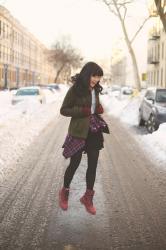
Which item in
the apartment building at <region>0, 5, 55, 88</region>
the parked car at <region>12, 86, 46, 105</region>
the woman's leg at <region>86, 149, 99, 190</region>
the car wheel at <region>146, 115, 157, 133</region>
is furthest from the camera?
the apartment building at <region>0, 5, 55, 88</region>

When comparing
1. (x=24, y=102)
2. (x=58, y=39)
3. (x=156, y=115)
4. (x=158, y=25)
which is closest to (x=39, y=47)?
(x=58, y=39)

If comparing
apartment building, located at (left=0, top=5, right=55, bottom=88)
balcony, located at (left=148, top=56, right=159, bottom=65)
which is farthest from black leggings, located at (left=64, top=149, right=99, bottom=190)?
apartment building, located at (left=0, top=5, right=55, bottom=88)

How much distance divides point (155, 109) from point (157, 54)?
36.3 metres

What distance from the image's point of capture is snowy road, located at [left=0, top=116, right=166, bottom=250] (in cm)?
427

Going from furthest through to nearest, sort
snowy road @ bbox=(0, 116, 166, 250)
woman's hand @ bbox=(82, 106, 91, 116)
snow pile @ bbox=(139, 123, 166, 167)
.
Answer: snow pile @ bbox=(139, 123, 166, 167)
woman's hand @ bbox=(82, 106, 91, 116)
snowy road @ bbox=(0, 116, 166, 250)

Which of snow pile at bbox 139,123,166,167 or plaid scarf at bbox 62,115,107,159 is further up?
plaid scarf at bbox 62,115,107,159

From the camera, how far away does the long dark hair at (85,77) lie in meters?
5.06

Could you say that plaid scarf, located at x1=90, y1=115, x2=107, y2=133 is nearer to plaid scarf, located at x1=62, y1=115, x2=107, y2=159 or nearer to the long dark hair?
plaid scarf, located at x1=62, y1=115, x2=107, y2=159

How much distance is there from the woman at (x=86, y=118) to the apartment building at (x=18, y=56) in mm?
52525

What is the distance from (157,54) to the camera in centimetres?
4994

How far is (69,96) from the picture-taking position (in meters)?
5.13

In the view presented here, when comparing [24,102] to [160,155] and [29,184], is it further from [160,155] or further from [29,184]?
[29,184]

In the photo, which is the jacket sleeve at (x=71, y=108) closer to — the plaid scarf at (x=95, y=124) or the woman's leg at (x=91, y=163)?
the plaid scarf at (x=95, y=124)

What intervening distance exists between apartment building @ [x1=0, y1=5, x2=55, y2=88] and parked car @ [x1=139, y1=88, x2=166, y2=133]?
139 feet
